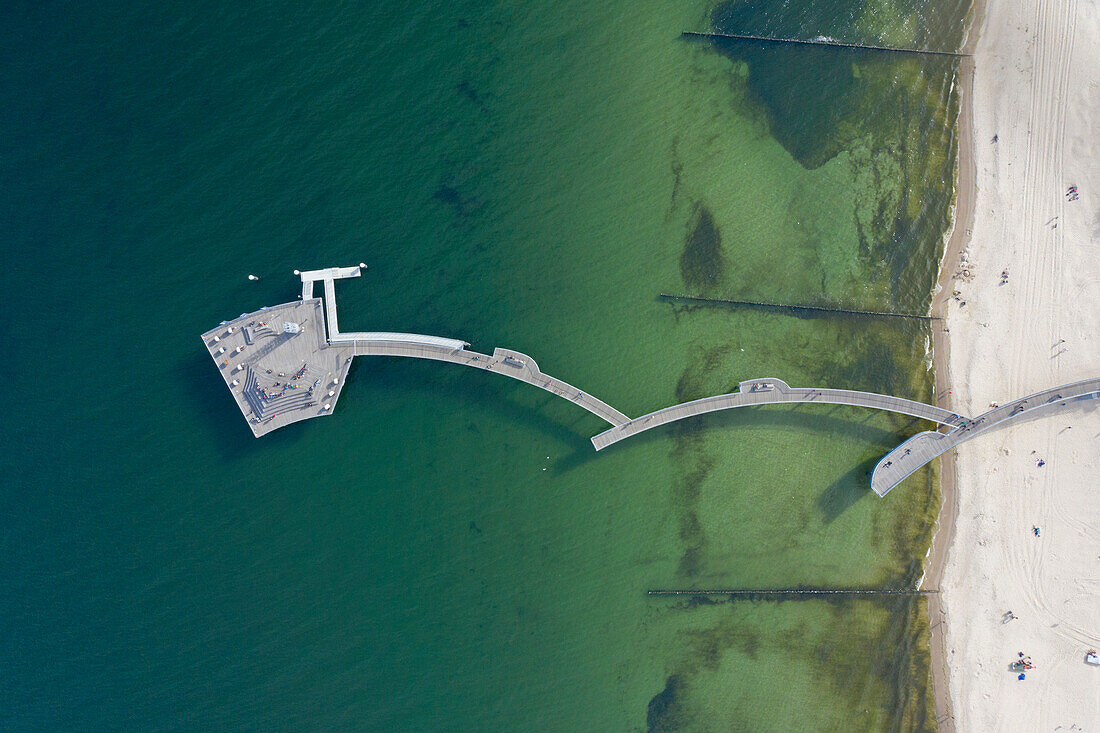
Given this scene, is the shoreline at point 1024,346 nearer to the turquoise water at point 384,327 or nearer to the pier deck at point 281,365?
the turquoise water at point 384,327

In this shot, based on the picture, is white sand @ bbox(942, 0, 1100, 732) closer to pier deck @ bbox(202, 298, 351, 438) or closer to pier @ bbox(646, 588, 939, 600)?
pier @ bbox(646, 588, 939, 600)

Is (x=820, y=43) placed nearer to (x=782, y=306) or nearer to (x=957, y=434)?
(x=782, y=306)

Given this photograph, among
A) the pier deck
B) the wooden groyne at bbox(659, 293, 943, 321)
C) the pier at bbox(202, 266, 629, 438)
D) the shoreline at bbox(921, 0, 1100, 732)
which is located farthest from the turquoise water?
the shoreline at bbox(921, 0, 1100, 732)

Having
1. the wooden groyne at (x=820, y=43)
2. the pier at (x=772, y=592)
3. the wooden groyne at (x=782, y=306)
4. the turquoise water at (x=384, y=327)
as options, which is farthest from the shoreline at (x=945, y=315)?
the turquoise water at (x=384, y=327)

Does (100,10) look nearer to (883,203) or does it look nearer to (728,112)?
(728,112)

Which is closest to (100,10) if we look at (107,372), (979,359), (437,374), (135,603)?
(107,372)

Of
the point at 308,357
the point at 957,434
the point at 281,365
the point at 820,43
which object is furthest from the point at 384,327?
the point at 957,434
